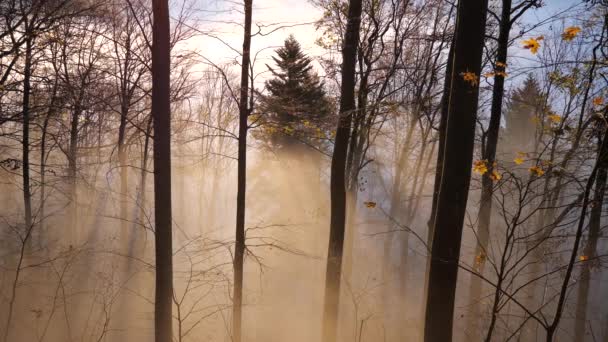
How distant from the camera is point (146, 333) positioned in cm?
992

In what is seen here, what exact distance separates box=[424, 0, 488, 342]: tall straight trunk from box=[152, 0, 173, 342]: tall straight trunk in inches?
137

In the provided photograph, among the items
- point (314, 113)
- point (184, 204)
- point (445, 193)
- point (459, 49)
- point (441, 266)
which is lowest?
point (184, 204)

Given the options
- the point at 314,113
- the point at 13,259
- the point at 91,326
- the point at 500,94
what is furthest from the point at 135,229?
the point at 500,94

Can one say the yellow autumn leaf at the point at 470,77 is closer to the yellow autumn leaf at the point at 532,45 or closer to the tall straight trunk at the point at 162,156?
the yellow autumn leaf at the point at 532,45

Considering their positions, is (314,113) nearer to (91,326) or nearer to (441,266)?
(441,266)

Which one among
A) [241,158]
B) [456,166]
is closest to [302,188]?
[241,158]

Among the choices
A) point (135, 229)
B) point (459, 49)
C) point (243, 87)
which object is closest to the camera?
point (459, 49)

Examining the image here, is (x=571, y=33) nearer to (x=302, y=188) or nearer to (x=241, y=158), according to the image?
(x=241, y=158)

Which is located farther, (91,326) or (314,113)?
(91,326)

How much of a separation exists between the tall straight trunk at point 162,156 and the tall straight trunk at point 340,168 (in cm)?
284

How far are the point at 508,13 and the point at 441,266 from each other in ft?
22.0

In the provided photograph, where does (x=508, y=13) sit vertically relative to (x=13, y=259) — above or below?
above

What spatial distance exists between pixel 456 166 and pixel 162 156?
3682 mm

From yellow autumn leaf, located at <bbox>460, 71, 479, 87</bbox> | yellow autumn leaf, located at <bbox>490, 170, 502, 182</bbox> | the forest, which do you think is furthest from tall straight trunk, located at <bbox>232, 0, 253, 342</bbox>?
yellow autumn leaf, located at <bbox>490, 170, 502, 182</bbox>
